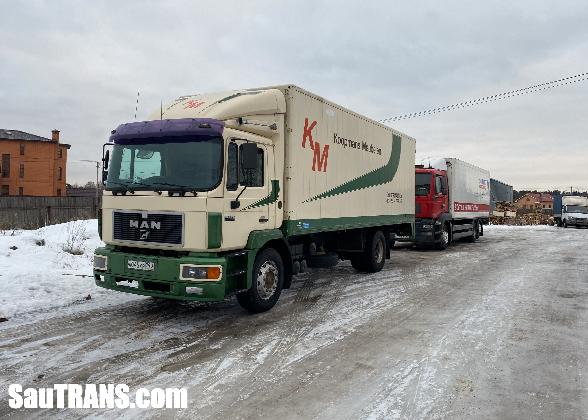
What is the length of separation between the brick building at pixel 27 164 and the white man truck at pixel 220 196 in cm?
5625

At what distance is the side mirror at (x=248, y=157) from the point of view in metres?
6.13

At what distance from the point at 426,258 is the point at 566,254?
571cm

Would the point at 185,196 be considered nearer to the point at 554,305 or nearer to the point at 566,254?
the point at 554,305

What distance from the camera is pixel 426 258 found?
14.1 metres

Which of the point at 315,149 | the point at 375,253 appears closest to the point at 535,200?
the point at 375,253

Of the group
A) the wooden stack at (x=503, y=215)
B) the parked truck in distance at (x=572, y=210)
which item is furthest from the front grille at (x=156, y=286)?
the wooden stack at (x=503, y=215)

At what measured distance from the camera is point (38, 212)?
77.9 feet

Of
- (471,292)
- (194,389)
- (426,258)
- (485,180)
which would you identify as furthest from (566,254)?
(194,389)

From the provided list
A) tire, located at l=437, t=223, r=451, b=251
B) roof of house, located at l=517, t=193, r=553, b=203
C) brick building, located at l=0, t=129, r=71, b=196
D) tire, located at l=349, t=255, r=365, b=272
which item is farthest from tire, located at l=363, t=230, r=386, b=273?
roof of house, located at l=517, t=193, r=553, b=203

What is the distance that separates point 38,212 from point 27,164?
1449 inches

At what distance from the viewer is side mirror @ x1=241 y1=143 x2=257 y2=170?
6.13m

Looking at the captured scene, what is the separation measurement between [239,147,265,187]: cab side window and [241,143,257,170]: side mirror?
0.11 m

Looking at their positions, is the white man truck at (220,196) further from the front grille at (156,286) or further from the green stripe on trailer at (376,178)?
the green stripe on trailer at (376,178)

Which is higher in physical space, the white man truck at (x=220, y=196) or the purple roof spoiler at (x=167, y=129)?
the purple roof spoiler at (x=167, y=129)
